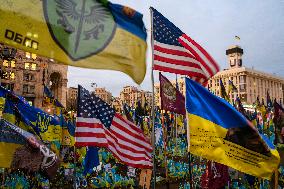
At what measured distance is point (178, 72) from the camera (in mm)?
6758

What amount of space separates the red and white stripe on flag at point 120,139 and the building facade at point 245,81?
9721 cm

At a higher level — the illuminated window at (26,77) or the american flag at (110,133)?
the illuminated window at (26,77)

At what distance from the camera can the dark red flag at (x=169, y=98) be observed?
30.3 ft

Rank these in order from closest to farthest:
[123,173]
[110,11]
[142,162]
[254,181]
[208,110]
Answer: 1. [110,11]
2. [208,110]
3. [142,162]
4. [254,181]
5. [123,173]

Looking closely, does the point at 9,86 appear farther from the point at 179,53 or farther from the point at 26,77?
the point at 179,53

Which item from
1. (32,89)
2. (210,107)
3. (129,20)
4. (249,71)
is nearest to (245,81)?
(249,71)

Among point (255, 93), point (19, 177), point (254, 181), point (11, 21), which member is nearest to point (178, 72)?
point (11, 21)

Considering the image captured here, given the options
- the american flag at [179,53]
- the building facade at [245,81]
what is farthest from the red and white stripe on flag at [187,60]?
the building facade at [245,81]

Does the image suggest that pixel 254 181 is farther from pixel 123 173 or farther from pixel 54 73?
pixel 54 73

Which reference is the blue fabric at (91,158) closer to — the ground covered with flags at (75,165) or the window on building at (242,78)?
the ground covered with flags at (75,165)

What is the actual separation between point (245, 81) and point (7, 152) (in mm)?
110342

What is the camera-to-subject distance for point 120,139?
7301mm

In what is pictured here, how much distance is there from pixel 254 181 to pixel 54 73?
75059mm

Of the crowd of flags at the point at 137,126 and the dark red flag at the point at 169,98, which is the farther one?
the dark red flag at the point at 169,98
